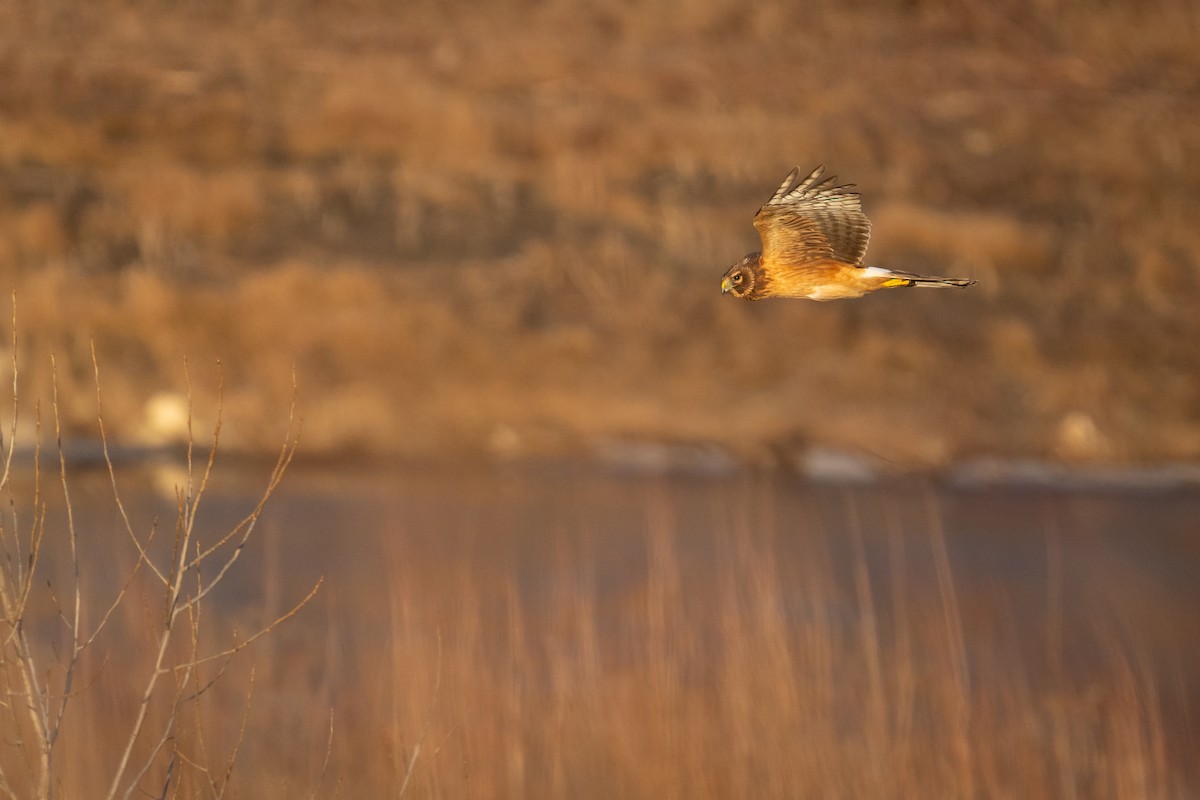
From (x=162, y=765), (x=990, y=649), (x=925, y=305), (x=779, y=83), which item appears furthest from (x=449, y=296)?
(x=162, y=765)

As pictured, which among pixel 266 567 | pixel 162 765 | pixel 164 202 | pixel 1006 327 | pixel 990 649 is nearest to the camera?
pixel 162 765

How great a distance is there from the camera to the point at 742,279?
238 cm

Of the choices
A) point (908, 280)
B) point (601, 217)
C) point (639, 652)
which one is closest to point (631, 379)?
point (601, 217)

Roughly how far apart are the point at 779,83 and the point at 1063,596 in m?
8.18

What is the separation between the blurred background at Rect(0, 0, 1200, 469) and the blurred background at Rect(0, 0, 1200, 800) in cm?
5

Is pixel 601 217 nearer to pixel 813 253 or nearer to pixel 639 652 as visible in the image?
pixel 639 652

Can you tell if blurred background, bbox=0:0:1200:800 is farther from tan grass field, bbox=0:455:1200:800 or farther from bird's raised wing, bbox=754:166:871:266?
bird's raised wing, bbox=754:166:871:266

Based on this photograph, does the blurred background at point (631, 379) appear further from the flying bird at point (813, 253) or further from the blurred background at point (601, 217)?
the flying bird at point (813, 253)

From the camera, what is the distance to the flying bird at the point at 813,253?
2238mm

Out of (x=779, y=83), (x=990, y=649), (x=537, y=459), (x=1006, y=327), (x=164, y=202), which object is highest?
(x=779, y=83)

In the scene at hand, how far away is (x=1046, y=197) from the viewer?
14.6 metres

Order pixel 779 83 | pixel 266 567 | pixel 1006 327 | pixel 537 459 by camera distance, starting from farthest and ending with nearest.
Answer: pixel 779 83 → pixel 1006 327 → pixel 537 459 → pixel 266 567

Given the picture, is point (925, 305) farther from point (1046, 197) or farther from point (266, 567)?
point (266, 567)

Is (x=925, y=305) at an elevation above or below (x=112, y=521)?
above
